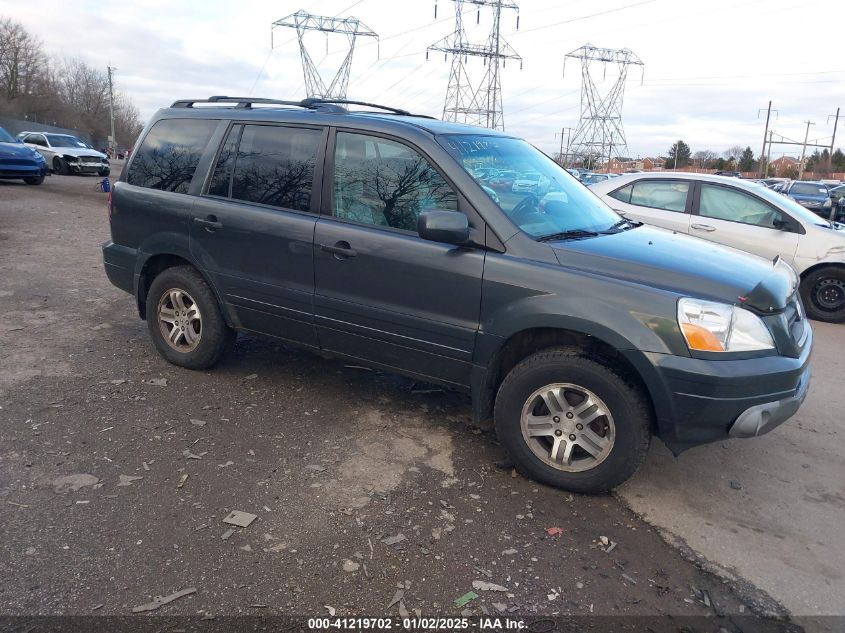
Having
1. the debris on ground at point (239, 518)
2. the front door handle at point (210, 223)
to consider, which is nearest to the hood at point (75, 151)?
the front door handle at point (210, 223)

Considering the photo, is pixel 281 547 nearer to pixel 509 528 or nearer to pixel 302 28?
pixel 509 528

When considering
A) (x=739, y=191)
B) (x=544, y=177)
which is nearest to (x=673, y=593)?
(x=544, y=177)

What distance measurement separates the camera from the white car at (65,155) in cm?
2381

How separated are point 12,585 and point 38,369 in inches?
104

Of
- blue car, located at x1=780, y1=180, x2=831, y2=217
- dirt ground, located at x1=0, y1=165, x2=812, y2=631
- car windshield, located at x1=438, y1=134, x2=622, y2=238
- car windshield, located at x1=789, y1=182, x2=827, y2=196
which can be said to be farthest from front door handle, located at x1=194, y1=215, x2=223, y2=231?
car windshield, located at x1=789, y1=182, x2=827, y2=196

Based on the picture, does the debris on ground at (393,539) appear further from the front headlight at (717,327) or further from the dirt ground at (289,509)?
the front headlight at (717,327)

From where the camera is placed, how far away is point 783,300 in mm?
3420

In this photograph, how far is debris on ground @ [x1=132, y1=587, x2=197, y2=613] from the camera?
246 centimetres

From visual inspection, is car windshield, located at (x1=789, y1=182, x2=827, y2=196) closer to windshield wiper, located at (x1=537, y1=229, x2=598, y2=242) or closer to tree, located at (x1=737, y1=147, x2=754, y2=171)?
windshield wiper, located at (x1=537, y1=229, x2=598, y2=242)

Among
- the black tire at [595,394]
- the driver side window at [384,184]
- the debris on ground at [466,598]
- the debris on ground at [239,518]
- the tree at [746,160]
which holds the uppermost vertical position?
the tree at [746,160]

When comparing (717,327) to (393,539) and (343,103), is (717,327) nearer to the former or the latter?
(393,539)

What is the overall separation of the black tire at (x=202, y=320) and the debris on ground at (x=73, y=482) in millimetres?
1488

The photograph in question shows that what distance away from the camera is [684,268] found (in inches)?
131

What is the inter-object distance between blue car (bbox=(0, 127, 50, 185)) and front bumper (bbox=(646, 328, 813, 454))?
19693 millimetres
